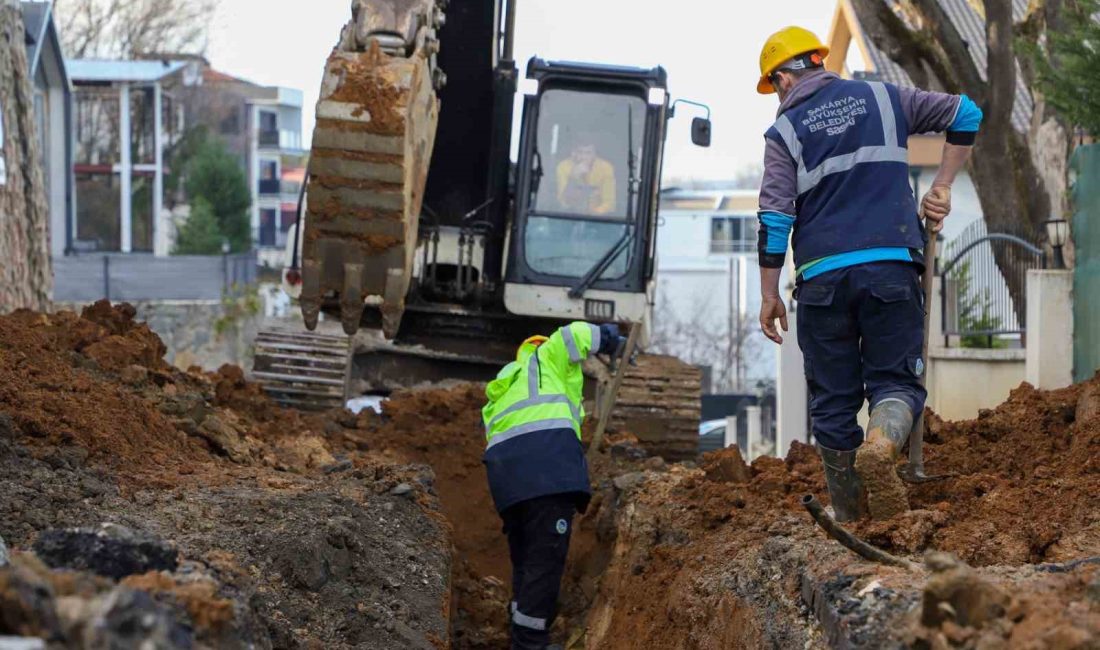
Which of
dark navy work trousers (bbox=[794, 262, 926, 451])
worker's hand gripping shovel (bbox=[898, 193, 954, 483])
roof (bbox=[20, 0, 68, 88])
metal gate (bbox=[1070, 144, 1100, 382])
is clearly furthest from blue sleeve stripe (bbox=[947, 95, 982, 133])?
roof (bbox=[20, 0, 68, 88])

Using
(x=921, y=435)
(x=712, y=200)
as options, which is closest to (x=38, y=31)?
(x=921, y=435)

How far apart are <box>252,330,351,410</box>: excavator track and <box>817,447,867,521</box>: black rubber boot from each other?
8492 millimetres

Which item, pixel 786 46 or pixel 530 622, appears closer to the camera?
pixel 786 46

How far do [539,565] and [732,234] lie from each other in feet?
171

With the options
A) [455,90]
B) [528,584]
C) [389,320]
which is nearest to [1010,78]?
[455,90]

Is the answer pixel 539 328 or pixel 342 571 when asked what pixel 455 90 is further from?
pixel 342 571

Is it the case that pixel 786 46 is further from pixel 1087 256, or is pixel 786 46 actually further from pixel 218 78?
pixel 218 78

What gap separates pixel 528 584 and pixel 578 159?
16.3 ft

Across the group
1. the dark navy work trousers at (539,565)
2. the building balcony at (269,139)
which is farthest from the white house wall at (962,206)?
the building balcony at (269,139)

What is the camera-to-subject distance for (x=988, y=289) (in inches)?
594

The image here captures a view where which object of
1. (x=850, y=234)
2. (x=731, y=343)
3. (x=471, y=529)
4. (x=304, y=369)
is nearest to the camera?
(x=850, y=234)

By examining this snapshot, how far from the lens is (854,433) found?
225 inches

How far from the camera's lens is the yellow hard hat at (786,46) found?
5.89 meters

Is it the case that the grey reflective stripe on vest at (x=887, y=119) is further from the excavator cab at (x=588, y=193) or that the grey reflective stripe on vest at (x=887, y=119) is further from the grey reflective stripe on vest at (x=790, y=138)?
the excavator cab at (x=588, y=193)
